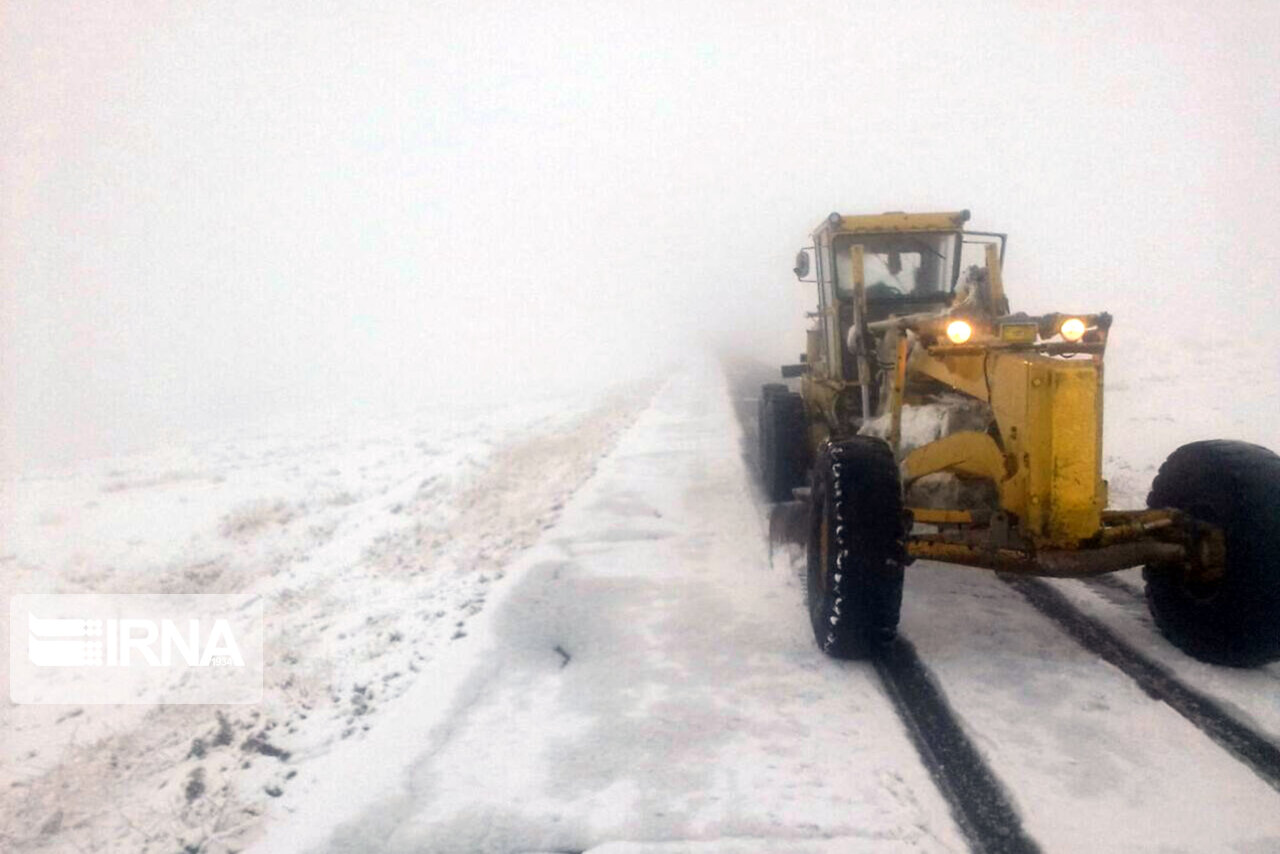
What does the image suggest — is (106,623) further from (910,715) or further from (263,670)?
(910,715)

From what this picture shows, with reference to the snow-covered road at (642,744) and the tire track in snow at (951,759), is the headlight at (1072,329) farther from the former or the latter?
the snow-covered road at (642,744)

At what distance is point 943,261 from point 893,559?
14.1 ft

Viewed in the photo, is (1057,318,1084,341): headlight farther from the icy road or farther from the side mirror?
the side mirror

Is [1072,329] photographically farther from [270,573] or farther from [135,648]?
[270,573]

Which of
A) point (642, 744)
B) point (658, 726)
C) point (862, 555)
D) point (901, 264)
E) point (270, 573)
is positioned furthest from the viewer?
point (270, 573)

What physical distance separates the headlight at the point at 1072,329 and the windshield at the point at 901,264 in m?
3.21

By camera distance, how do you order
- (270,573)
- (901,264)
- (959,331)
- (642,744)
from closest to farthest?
(642,744) → (959,331) → (901,264) → (270,573)

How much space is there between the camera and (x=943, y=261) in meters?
7.72

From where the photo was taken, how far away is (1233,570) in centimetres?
424

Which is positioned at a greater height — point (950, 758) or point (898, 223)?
point (898, 223)

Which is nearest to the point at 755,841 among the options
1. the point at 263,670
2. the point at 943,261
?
the point at 263,670

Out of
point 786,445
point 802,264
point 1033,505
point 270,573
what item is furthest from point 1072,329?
point 270,573

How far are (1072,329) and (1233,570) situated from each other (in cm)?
146

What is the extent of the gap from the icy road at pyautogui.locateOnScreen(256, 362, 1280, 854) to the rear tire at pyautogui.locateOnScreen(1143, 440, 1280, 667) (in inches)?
6.7
